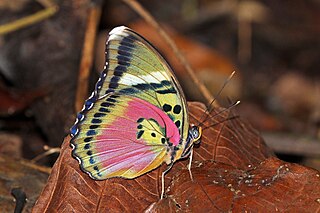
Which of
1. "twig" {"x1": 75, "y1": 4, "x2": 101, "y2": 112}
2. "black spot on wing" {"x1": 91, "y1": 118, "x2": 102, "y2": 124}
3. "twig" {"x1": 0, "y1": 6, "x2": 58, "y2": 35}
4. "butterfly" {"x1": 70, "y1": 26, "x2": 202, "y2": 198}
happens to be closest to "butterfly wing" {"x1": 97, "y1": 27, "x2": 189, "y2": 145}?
"butterfly" {"x1": 70, "y1": 26, "x2": 202, "y2": 198}

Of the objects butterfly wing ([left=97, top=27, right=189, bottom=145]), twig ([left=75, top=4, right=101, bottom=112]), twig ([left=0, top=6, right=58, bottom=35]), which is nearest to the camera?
butterfly wing ([left=97, top=27, right=189, bottom=145])

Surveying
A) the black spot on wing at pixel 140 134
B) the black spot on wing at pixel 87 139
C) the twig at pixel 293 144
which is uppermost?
the black spot on wing at pixel 140 134

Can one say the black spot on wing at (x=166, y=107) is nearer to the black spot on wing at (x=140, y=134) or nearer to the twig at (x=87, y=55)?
the black spot on wing at (x=140, y=134)

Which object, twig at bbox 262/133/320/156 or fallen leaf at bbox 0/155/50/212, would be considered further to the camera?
twig at bbox 262/133/320/156

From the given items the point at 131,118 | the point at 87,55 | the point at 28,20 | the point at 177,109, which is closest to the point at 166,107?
the point at 177,109

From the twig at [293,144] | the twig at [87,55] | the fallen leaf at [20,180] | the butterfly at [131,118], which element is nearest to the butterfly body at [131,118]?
the butterfly at [131,118]

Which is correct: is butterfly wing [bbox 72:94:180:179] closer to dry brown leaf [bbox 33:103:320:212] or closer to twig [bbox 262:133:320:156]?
dry brown leaf [bbox 33:103:320:212]

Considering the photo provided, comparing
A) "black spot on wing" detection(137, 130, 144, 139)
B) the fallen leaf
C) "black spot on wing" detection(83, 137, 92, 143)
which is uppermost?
"black spot on wing" detection(137, 130, 144, 139)

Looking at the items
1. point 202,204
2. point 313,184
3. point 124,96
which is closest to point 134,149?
point 124,96
